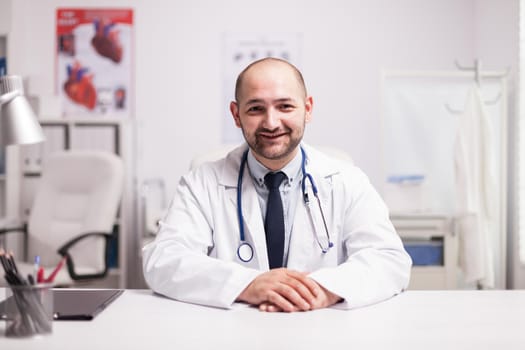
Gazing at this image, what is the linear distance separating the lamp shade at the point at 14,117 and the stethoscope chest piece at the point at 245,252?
64 centimetres

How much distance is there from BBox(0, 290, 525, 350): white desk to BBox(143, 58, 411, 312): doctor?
0.14 m

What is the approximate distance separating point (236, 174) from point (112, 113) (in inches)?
101

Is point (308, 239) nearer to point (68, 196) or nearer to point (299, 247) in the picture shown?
point (299, 247)

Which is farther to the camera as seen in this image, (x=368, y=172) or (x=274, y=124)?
(x=368, y=172)

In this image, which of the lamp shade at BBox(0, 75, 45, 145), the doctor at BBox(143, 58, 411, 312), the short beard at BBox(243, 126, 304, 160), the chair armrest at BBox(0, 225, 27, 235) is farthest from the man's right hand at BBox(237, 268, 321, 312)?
the chair armrest at BBox(0, 225, 27, 235)

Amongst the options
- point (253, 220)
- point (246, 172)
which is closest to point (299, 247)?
point (253, 220)

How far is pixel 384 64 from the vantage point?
402cm

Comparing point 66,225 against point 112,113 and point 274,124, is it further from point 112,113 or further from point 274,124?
point 274,124

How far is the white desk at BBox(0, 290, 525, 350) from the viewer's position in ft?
3.12

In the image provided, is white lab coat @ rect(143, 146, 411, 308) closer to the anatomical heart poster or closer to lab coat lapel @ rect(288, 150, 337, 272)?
lab coat lapel @ rect(288, 150, 337, 272)

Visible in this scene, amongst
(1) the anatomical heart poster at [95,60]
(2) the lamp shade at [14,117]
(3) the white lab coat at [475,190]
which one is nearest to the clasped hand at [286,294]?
(2) the lamp shade at [14,117]

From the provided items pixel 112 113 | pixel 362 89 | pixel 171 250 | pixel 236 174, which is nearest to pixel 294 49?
pixel 362 89

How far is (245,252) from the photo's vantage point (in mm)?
1589

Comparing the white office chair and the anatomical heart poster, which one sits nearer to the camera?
the white office chair
